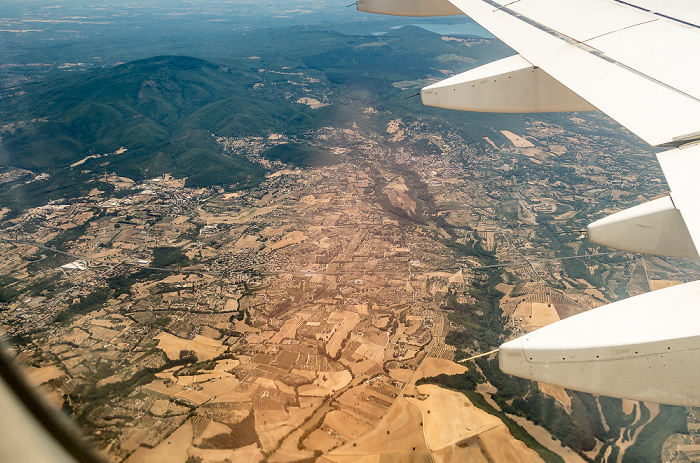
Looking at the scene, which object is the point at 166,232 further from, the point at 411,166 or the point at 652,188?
the point at 652,188

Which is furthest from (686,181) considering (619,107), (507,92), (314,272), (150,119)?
(150,119)

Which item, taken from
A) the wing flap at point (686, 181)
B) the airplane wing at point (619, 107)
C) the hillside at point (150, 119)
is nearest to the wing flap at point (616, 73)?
the airplane wing at point (619, 107)

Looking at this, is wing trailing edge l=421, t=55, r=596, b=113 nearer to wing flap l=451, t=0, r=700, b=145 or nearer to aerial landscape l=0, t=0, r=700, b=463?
wing flap l=451, t=0, r=700, b=145

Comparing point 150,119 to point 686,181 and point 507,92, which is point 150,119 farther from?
point 686,181

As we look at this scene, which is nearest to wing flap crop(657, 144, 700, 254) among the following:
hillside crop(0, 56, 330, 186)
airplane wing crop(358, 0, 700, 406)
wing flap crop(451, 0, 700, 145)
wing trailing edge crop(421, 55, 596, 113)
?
airplane wing crop(358, 0, 700, 406)

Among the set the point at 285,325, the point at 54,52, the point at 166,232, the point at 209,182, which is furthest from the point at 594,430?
the point at 54,52
